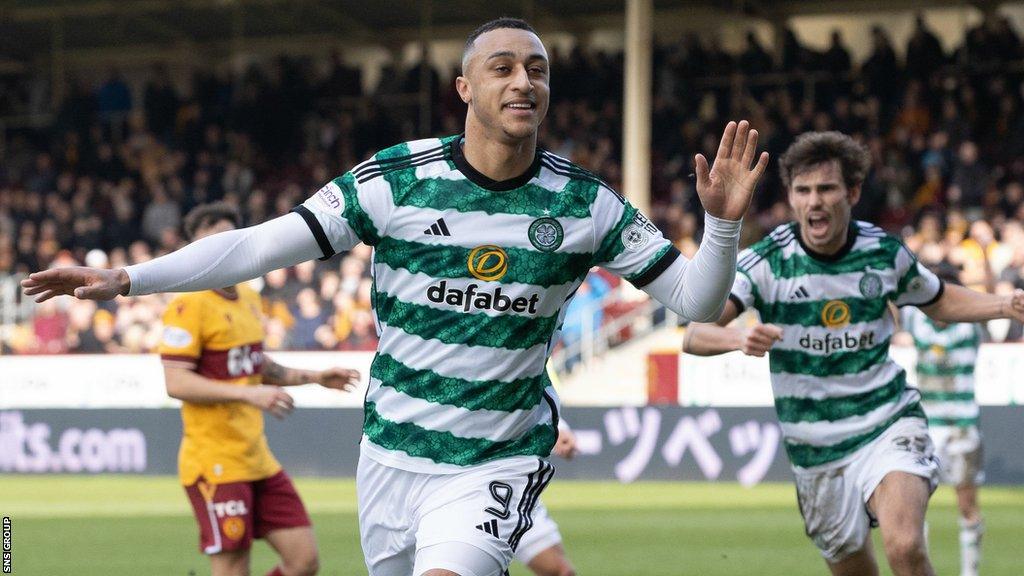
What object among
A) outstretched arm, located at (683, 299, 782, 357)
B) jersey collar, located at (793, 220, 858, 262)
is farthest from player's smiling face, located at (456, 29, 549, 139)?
jersey collar, located at (793, 220, 858, 262)

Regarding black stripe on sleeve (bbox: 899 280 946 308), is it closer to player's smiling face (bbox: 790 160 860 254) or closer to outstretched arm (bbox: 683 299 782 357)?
player's smiling face (bbox: 790 160 860 254)

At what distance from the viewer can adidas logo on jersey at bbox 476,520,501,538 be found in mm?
4805

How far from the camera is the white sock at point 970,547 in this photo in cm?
982

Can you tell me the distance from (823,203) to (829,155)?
0.23 meters

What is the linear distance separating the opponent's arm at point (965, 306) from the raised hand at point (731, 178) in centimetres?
267

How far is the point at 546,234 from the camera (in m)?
4.99

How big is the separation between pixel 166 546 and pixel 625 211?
8.17 m

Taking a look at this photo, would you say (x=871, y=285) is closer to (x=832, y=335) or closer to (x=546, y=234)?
(x=832, y=335)

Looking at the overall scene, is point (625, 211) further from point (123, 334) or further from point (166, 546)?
point (123, 334)

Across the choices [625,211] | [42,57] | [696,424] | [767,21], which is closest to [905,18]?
[767,21]

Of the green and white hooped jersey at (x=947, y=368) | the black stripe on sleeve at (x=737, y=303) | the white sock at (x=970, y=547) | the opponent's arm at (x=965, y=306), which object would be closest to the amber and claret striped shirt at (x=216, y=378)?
the black stripe on sleeve at (x=737, y=303)

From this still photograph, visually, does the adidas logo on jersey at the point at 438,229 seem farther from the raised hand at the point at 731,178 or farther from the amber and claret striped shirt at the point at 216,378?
the amber and claret striped shirt at the point at 216,378

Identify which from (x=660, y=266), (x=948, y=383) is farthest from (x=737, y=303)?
(x=948, y=383)

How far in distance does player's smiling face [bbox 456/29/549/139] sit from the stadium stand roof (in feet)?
80.8
